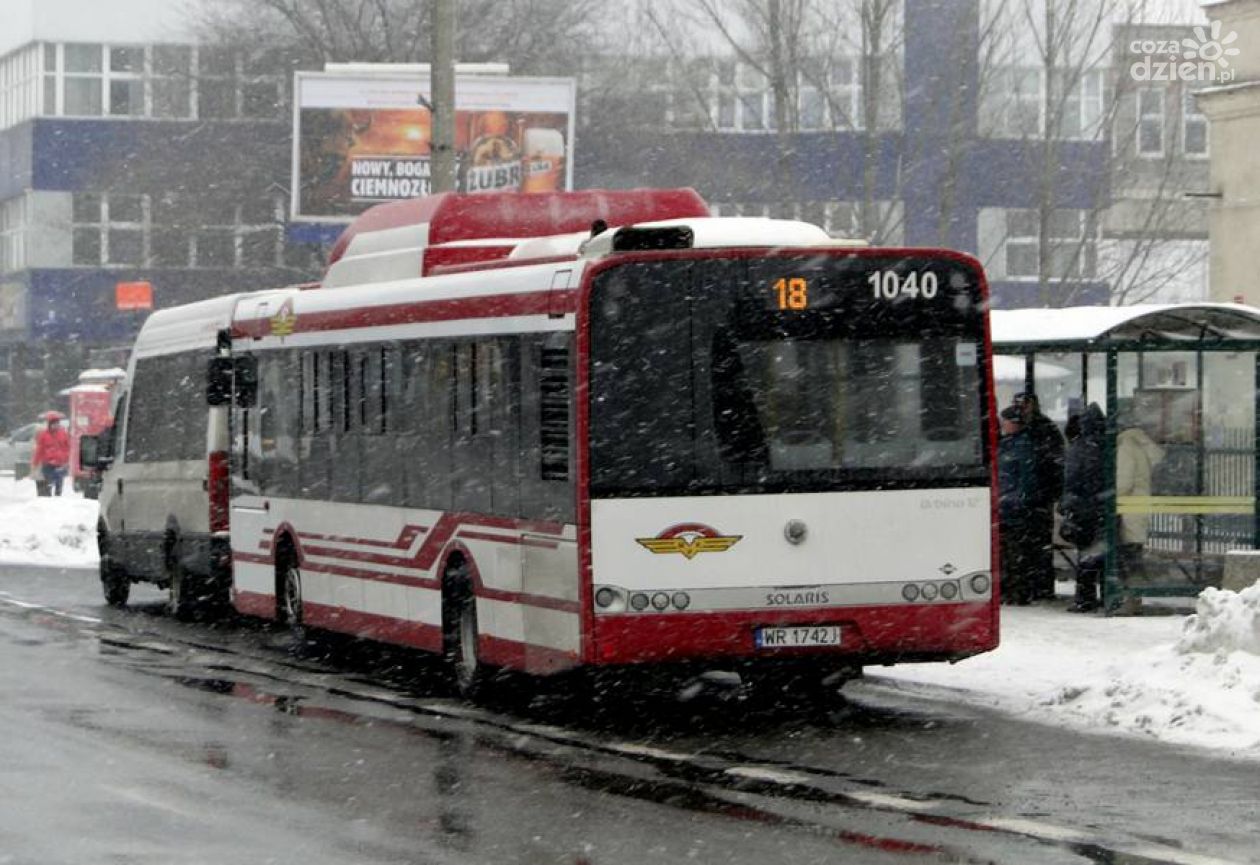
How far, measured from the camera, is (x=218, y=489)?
24.0 m

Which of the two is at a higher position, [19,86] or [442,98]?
[19,86]

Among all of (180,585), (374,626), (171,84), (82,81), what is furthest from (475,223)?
(82,81)

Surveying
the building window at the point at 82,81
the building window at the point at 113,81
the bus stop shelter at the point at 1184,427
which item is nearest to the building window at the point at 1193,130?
the building window at the point at 113,81

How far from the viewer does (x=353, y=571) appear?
19594mm

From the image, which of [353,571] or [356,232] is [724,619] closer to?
[353,571]

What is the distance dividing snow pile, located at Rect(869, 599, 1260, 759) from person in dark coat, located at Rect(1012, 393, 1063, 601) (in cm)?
463

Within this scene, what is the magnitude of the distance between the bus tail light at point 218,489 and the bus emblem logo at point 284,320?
2.40m

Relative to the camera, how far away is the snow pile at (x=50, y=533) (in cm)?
3594

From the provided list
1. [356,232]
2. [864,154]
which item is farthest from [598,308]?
[864,154]

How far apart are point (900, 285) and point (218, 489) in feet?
30.7

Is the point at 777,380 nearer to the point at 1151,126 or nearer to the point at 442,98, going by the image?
the point at 442,98

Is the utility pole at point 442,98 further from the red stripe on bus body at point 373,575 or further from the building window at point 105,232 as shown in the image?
the building window at point 105,232

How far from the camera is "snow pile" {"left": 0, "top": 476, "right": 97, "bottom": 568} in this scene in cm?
3594

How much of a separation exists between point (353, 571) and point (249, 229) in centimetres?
4983
